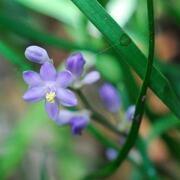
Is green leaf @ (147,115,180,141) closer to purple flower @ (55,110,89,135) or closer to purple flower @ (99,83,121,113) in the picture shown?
purple flower @ (99,83,121,113)

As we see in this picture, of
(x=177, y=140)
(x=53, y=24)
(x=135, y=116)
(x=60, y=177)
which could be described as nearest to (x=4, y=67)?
(x=53, y=24)

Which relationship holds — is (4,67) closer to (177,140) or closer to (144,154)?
(177,140)

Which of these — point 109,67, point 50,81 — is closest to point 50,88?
point 50,81

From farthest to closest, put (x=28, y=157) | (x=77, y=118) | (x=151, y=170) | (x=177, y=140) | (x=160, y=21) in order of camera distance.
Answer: (x=160, y=21)
(x=28, y=157)
(x=177, y=140)
(x=151, y=170)
(x=77, y=118)

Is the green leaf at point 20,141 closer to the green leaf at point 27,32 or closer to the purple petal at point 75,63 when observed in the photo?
the green leaf at point 27,32

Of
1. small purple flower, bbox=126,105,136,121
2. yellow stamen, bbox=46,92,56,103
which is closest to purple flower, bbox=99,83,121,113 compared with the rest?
small purple flower, bbox=126,105,136,121

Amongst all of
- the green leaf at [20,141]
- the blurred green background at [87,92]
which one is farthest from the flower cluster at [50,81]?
the green leaf at [20,141]
